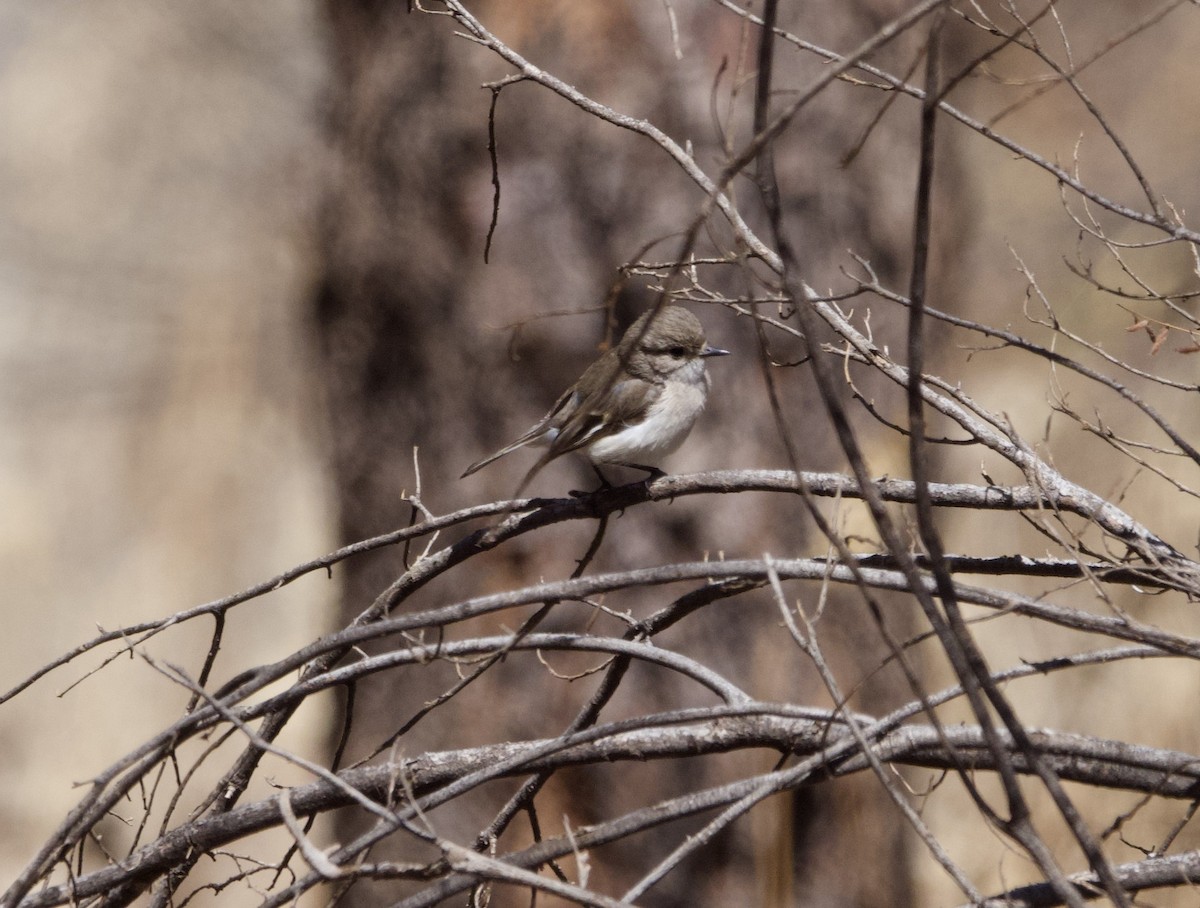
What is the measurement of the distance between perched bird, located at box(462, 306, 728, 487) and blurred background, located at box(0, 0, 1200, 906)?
17.4 inches

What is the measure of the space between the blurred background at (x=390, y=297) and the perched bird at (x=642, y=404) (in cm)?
44

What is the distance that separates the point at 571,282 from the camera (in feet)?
21.1

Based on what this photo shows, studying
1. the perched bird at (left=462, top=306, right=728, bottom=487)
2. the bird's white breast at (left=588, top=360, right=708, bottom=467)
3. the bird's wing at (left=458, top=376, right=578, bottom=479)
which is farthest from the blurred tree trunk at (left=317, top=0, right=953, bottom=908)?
the bird's white breast at (left=588, top=360, right=708, bottom=467)

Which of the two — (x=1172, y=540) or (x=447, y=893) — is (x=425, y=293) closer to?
(x=447, y=893)

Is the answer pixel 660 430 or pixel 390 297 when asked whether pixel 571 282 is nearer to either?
pixel 390 297

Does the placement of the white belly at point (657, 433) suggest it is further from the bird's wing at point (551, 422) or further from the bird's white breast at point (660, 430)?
the bird's wing at point (551, 422)

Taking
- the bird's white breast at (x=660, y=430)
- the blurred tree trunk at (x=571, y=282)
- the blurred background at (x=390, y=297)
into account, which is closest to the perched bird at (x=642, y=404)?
the bird's white breast at (x=660, y=430)

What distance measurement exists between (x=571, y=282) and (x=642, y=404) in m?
1.52

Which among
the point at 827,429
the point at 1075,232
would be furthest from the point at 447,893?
the point at 1075,232

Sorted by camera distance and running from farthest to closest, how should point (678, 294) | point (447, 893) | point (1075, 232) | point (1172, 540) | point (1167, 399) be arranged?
point (1075, 232), point (1167, 399), point (1172, 540), point (678, 294), point (447, 893)

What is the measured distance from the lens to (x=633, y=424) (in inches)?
199

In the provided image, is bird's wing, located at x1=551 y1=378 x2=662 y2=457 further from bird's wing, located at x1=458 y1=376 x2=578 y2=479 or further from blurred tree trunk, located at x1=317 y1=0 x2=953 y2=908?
blurred tree trunk, located at x1=317 y1=0 x2=953 y2=908

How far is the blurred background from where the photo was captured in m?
6.40

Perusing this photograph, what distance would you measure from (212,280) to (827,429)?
21.4ft
